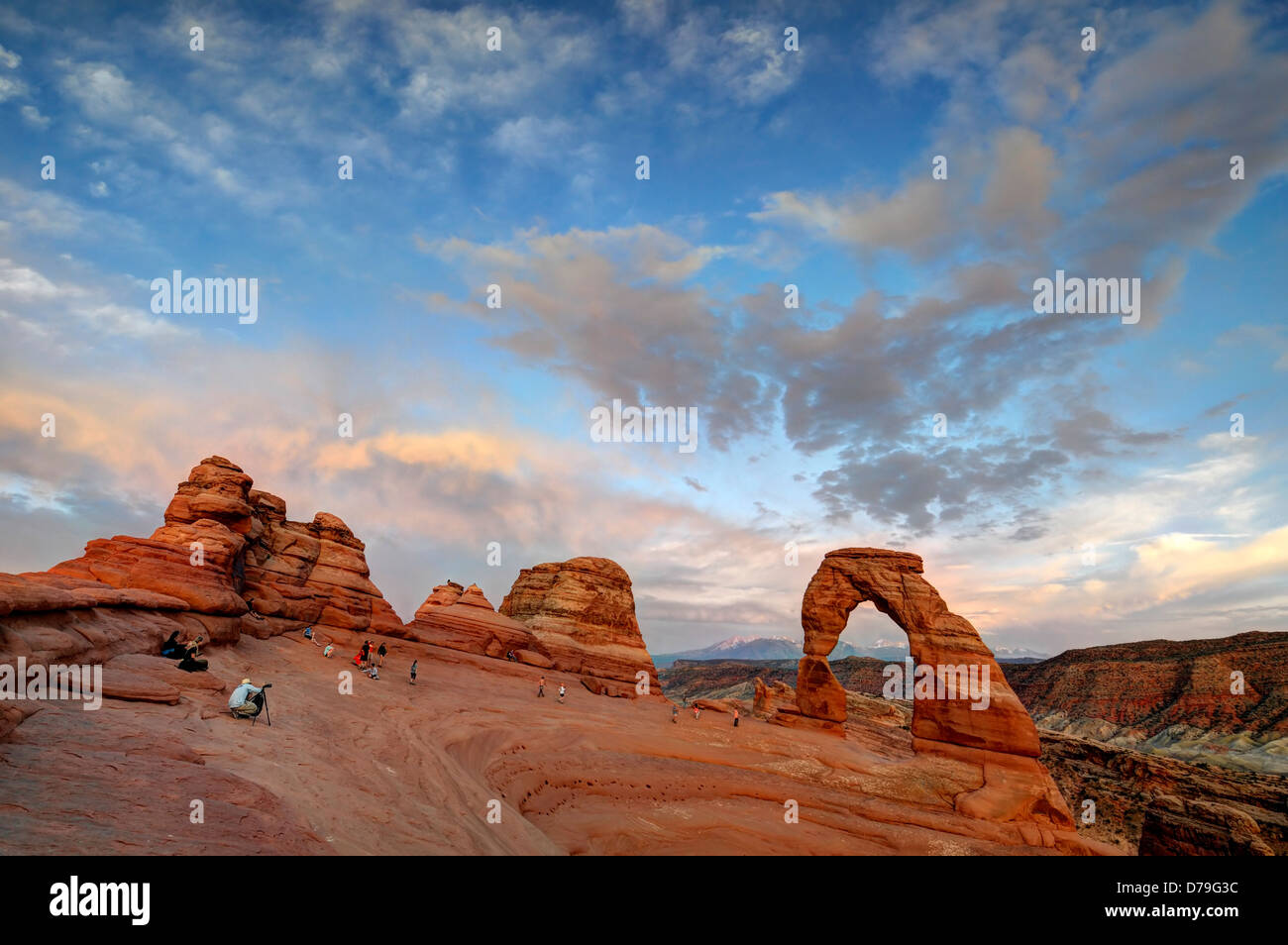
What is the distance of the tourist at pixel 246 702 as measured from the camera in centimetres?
1445

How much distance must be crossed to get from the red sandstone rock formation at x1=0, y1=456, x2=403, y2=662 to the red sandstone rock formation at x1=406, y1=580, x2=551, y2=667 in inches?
134

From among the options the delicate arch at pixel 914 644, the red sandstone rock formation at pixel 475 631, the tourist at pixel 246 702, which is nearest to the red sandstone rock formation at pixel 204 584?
the red sandstone rock formation at pixel 475 631

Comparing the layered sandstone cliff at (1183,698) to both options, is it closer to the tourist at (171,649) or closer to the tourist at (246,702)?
the tourist at (246,702)

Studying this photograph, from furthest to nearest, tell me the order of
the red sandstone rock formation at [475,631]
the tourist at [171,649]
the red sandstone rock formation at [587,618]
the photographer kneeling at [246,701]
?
the red sandstone rock formation at [587,618] < the red sandstone rock formation at [475,631] < the tourist at [171,649] < the photographer kneeling at [246,701]

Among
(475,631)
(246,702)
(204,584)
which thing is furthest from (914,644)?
(204,584)

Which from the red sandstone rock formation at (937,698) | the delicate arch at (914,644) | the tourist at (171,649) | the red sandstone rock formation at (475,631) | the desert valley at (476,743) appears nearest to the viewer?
the desert valley at (476,743)

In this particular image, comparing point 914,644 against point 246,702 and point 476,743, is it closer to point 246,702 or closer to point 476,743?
point 476,743

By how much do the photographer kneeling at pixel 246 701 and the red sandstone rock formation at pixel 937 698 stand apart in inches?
1040

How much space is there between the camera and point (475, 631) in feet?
163

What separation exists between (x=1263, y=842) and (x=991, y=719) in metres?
10.1

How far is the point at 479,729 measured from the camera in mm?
23453
